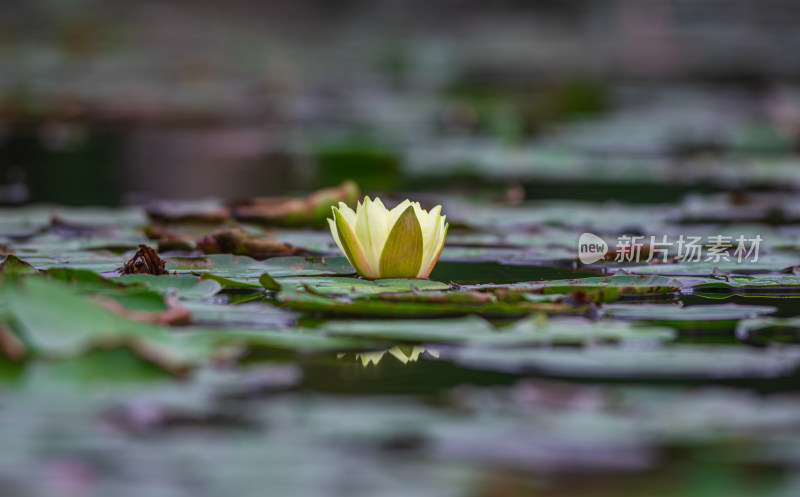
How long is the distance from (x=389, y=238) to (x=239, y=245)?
22.5 inches

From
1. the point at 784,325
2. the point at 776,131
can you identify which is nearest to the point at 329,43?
the point at 776,131

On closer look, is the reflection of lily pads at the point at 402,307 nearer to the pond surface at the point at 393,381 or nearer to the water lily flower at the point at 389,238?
the pond surface at the point at 393,381

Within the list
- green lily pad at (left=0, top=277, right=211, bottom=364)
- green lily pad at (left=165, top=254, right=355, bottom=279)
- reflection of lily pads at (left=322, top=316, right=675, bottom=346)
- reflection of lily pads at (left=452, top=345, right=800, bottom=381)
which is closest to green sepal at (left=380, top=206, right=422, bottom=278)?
green lily pad at (left=165, top=254, right=355, bottom=279)

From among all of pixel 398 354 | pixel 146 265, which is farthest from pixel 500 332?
pixel 146 265

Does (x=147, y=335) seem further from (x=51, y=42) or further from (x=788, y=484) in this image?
(x=51, y=42)

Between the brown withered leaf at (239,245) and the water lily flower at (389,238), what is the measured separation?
40 cm

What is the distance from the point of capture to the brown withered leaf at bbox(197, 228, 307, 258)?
8.30 ft

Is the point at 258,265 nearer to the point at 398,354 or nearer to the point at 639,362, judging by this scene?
the point at 398,354

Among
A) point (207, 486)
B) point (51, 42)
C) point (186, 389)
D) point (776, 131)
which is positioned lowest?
point (207, 486)

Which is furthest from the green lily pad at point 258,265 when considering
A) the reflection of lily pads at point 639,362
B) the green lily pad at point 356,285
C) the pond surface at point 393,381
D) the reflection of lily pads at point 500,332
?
the reflection of lily pads at point 639,362

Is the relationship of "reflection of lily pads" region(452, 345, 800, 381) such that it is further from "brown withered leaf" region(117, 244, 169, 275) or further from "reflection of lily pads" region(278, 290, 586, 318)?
"brown withered leaf" region(117, 244, 169, 275)

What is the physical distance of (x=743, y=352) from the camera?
1.66 metres

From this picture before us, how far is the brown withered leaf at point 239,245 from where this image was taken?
99.7 inches

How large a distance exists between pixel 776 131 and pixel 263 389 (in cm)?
464
